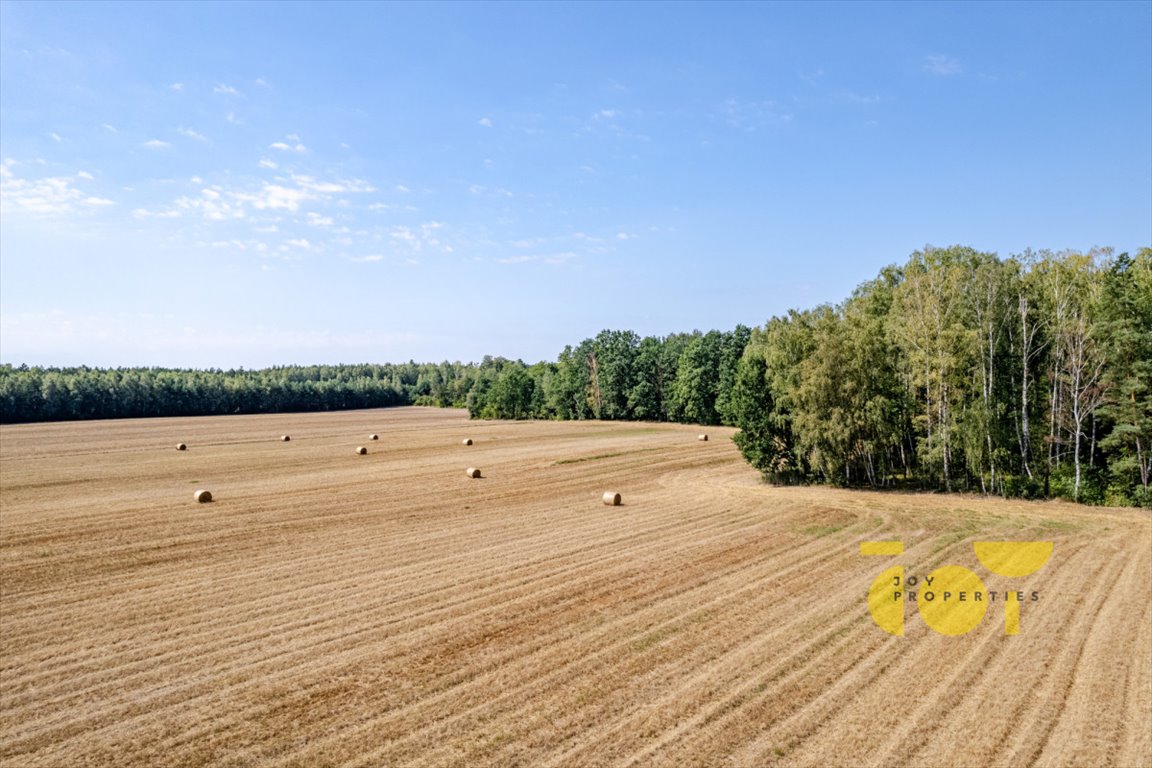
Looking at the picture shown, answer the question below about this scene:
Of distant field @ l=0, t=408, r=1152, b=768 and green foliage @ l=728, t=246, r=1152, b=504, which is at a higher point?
green foliage @ l=728, t=246, r=1152, b=504

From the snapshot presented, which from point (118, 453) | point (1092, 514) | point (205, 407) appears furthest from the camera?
point (205, 407)

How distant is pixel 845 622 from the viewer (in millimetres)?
15188

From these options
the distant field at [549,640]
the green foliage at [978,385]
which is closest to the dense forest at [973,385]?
the green foliage at [978,385]

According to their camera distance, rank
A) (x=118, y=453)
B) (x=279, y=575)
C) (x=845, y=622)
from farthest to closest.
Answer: (x=118, y=453)
(x=279, y=575)
(x=845, y=622)

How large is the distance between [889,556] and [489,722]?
16.5 m

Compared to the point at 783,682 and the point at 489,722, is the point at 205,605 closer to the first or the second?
the point at 489,722

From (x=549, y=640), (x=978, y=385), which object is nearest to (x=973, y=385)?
(x=978, y=385)

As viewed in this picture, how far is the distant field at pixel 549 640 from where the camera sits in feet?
33.4

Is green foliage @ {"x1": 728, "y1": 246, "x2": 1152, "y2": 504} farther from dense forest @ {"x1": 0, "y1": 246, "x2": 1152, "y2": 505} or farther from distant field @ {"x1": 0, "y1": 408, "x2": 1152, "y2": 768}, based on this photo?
distant field @ {"x1": 0, "y1": 408, "x2": 1152, "y2": 768}

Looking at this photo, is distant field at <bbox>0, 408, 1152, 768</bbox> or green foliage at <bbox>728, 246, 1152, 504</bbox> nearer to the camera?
distant field at <bbox>0, 408, 1152, 768</bbox>

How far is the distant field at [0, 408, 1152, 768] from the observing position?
1019cm

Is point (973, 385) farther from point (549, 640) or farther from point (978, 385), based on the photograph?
point (549, 640)

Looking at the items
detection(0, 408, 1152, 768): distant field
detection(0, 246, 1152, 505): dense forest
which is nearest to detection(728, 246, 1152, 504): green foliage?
detection(0, 246, 1152, 505): dense forest

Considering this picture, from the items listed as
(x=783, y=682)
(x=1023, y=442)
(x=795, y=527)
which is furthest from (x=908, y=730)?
(x=1023, y=442)
